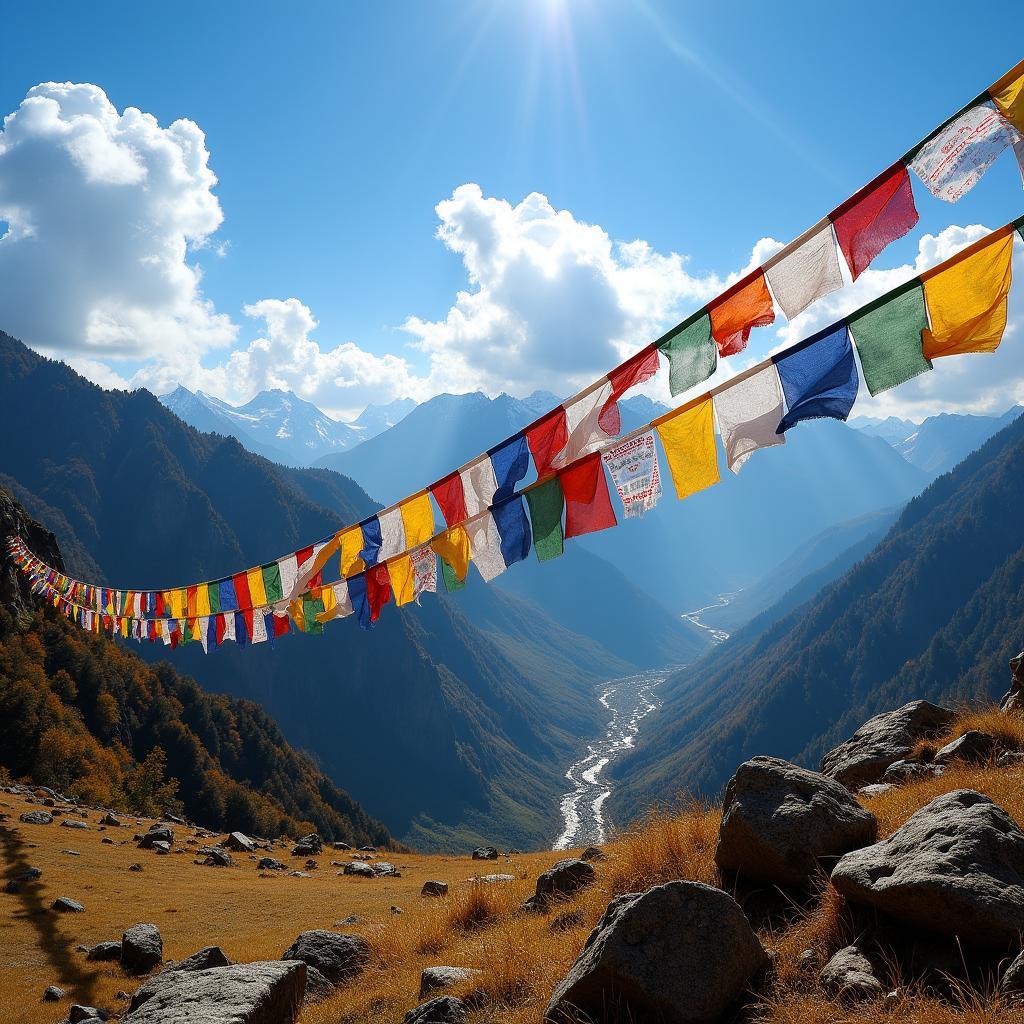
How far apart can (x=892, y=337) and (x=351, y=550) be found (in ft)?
33.1

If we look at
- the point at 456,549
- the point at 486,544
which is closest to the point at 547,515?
the point at 486,544

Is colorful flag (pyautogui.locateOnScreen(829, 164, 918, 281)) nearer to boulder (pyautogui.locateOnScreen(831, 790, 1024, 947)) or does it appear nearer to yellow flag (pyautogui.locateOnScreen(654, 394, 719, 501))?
yellow flag (pyautogui.locateOnScreen(654, 394, 719, 501))

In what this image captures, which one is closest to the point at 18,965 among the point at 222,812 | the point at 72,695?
the point at 72,695

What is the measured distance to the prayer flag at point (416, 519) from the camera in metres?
12.5

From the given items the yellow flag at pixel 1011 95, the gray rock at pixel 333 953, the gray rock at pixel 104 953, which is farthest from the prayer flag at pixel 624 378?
the gray rock at pixel 104 953

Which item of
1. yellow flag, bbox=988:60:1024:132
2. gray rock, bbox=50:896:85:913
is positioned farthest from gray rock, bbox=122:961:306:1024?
yellow flag, bbox=988:60:1024:132

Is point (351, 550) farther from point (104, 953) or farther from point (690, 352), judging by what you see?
point (690, 352)

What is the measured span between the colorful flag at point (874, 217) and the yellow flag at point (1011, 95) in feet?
2.72

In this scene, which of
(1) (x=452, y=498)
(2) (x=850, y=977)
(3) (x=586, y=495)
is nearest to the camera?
(2) (x=850, y=977)

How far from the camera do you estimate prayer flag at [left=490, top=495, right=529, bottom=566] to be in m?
10.1

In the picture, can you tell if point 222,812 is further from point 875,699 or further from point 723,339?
point 875,699

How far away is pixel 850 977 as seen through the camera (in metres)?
4.51

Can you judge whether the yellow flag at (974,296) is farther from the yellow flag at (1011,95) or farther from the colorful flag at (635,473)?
the colorful flag at (635,473)

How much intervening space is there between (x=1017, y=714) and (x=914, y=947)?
717cm
